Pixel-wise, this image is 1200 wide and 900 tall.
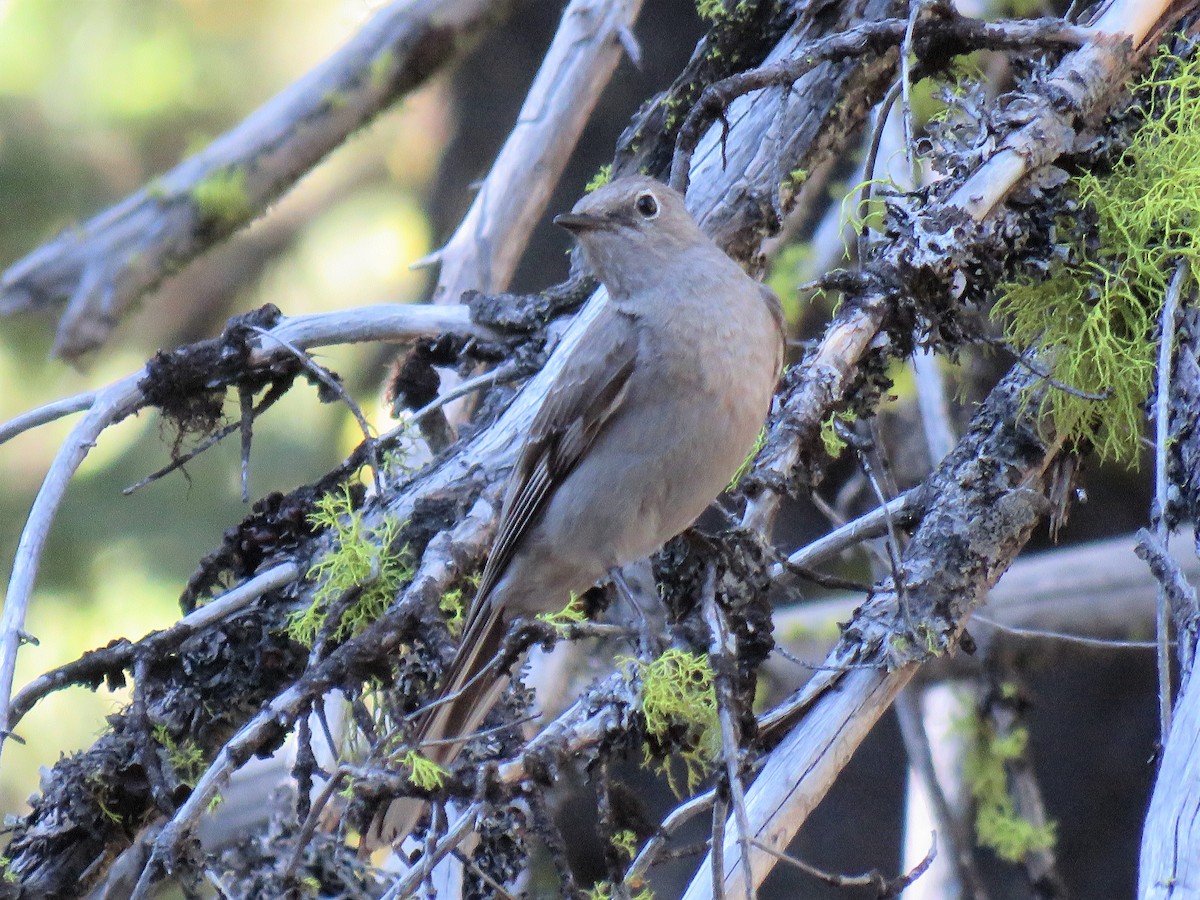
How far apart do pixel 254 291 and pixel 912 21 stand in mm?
5687

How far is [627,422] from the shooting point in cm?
316

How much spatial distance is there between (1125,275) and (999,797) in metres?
2.92

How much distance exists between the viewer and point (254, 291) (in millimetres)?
7680

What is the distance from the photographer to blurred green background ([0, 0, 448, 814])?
662cm

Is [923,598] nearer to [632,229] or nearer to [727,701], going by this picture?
[727,701]

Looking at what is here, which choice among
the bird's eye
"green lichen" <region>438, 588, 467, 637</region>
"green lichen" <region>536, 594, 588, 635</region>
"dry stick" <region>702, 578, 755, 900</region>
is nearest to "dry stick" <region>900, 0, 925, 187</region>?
the bird's eye

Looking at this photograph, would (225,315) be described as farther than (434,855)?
Yes

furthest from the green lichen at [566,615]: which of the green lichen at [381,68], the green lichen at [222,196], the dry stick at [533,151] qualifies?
the green lichen at [381,68]

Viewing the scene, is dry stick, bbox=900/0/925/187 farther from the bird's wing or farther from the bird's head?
the bird's wing

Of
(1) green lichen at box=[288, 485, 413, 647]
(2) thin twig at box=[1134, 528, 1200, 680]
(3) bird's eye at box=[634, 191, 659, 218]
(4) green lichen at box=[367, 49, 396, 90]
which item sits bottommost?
(2) thin twig at box=[1134, 528, 1200, 680]

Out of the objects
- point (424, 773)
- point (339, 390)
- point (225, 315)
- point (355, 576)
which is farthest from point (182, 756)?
point (225, 315)

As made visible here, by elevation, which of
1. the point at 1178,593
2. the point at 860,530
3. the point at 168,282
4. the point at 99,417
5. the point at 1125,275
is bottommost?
the point at 1178,593

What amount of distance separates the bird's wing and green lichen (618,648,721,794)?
0.77 metres

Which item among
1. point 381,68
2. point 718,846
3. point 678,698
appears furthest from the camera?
point 381,68
